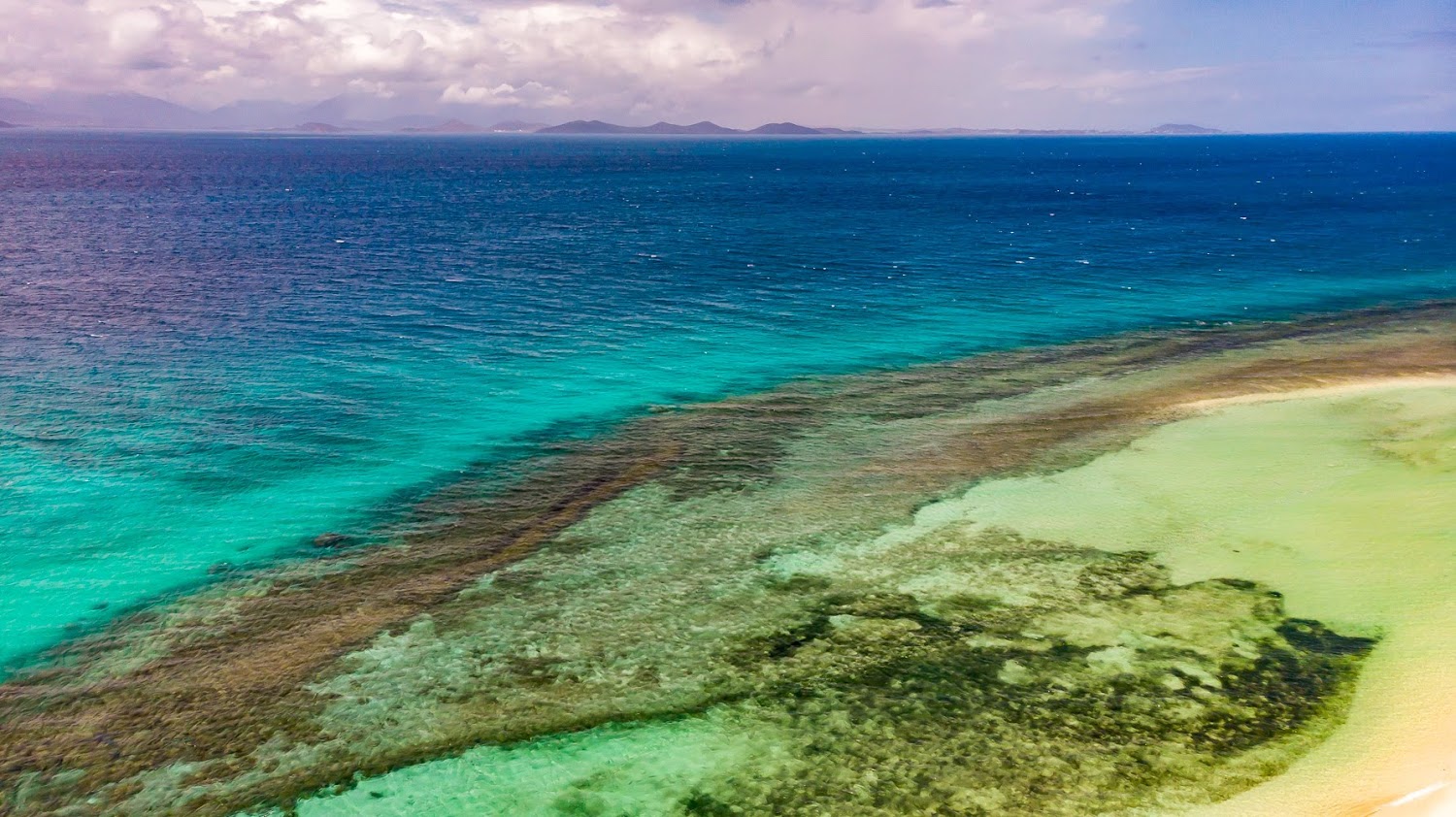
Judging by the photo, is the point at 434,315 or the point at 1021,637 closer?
the point at 1021,637

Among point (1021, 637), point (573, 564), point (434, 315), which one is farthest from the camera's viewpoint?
point (434, 315)

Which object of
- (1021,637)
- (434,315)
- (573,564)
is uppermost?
(434,315)

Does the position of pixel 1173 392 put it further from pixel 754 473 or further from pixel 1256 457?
pixel 754 473

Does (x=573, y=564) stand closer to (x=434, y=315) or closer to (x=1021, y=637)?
(x=1021, y=637)

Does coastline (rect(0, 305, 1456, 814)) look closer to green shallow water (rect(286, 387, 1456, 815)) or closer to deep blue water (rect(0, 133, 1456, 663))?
green shallow water (rect(286, 387, 1456, 815))

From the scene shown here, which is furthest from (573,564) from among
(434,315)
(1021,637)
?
(434,315)

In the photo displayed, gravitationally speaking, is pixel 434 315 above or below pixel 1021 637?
above

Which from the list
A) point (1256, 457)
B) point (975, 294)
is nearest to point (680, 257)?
point (975, 294)

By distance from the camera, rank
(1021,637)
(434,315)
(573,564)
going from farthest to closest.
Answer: (434,315)
(573,564)
(1021,637)
